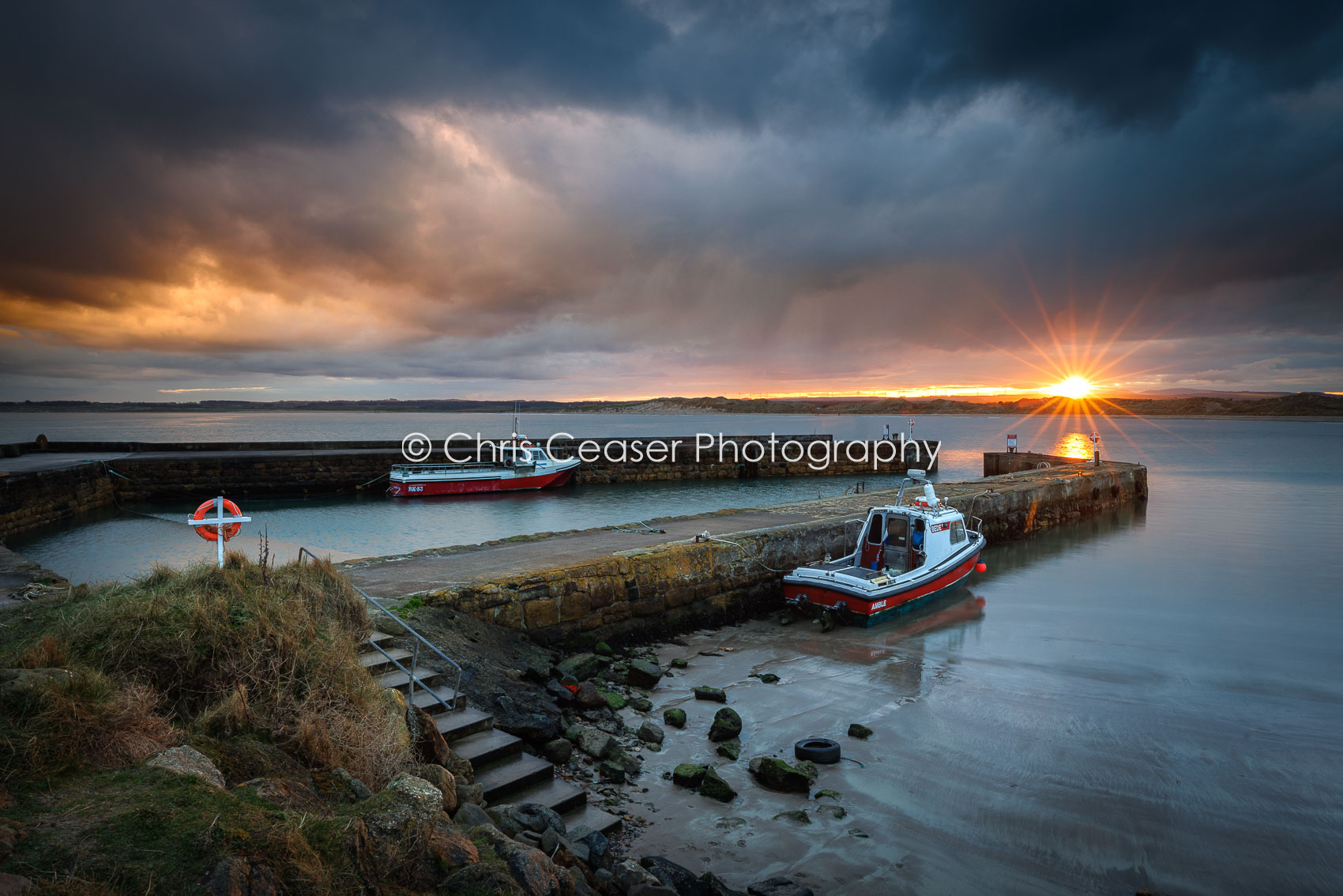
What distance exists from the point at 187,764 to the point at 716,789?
4.59 m

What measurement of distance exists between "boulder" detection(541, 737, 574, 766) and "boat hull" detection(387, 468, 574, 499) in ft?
104

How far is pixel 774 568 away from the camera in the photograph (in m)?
14.8

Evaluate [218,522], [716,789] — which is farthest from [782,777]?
[218,522]

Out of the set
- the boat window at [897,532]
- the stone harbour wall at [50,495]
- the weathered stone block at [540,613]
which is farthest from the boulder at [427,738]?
the stone harbour wall at [50,495]

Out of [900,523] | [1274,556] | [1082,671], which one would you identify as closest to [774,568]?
[900,523]

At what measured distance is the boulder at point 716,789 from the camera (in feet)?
22.1

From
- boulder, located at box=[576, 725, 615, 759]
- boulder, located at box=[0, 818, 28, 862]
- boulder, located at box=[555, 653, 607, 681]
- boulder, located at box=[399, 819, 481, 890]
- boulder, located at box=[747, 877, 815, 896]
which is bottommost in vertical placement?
boulder, located at box=[747, 877, 815, 896]

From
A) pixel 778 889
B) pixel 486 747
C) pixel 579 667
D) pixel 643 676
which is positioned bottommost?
pixel 778 889

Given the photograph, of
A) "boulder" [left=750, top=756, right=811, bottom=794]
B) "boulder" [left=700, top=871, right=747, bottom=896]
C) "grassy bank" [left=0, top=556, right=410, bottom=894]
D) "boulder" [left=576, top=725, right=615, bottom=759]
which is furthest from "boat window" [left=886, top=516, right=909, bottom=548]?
"grassy bank" [left=0, top=556, right=410, bottom=894]

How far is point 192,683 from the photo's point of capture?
5.06 metres

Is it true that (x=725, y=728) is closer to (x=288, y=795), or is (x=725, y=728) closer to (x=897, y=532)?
(x=288, y=795)

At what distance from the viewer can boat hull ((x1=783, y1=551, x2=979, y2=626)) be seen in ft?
42.3

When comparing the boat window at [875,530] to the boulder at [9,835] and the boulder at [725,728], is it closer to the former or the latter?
the boulder at [725,728]

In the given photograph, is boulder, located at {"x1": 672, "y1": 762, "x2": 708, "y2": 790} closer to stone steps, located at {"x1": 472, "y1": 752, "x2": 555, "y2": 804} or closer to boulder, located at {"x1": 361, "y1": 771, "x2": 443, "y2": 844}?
stone steps, located at {"x1": 472, "y1": 752, "x2": 555, "y2": 804}
